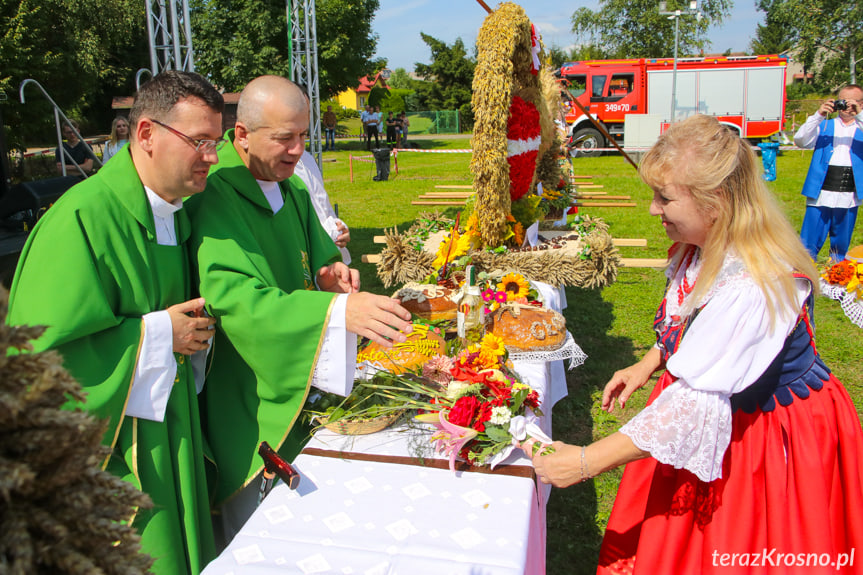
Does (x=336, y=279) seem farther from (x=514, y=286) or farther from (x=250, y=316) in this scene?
(x=514, y=286)

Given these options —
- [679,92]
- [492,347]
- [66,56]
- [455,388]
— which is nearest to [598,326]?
[492,347]

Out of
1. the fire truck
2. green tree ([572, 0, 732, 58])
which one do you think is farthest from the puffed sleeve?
green tree ([572, 0, 732, 58])

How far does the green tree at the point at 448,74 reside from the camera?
3656cm

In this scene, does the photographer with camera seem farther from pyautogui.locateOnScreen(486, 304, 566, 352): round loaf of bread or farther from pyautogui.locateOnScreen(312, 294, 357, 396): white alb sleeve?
pyautogui.locateOnScreen(312, 294, 357, 396): white alb sleeve

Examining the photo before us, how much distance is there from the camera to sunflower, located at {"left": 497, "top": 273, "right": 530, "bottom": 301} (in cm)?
336

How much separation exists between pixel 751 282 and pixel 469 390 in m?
0.92

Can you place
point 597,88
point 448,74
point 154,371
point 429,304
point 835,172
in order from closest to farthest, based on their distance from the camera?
point 154,371 → point 429,304 → point 835,172 → point 597,88 → point 448,74

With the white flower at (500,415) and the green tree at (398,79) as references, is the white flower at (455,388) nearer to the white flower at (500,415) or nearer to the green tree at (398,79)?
the white flower at (500,415)

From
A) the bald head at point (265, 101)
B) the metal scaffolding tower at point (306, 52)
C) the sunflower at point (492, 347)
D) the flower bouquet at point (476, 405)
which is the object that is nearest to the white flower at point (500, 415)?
the flower bouquet at point (476, 405)

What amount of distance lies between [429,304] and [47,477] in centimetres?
268

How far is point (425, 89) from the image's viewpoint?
3950cm

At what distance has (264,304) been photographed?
1.90 meters

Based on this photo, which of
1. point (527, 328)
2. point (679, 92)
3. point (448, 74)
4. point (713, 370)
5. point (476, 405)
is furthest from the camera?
point (448, 74)

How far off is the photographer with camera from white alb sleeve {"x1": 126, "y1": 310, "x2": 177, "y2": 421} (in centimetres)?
685
